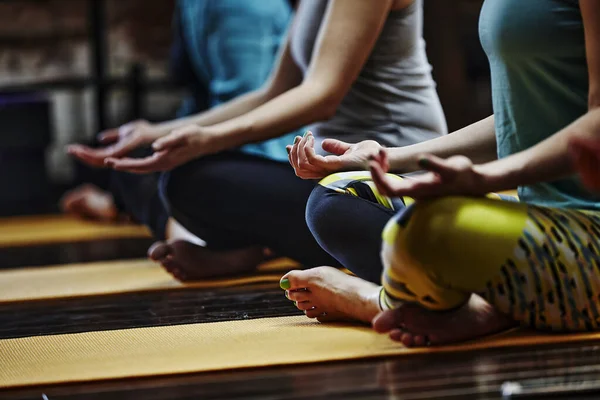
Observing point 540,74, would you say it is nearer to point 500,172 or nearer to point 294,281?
point 500,172

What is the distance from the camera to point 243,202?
2049mm

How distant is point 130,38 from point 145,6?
19cm

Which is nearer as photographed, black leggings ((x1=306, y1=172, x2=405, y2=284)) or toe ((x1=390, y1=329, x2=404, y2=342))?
toe ((x1=390, y1=329, x2=404, y2=342))

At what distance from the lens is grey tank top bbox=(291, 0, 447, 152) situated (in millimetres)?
1790

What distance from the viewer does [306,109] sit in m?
1.81

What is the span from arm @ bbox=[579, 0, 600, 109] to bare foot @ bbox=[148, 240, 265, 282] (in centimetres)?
110

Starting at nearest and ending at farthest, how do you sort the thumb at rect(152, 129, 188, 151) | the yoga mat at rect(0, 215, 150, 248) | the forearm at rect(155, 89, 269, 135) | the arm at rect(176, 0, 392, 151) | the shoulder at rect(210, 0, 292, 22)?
the arm at rect(176, 0, 392, 151)
the thumb at rect(152, 129, 188, 151)
the forearm at rect(155, 89, 269, 135)
the shoulder at rect(210, 0, 292, 22)
the yoga mat at rect(0, 215, 150, 248)

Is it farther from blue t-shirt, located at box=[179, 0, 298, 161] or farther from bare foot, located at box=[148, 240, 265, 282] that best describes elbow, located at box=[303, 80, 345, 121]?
blue t-shirt, located at box=[179, 0, 298, 161]

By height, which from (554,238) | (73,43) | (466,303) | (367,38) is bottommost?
(73,43)

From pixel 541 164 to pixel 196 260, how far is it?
110cm

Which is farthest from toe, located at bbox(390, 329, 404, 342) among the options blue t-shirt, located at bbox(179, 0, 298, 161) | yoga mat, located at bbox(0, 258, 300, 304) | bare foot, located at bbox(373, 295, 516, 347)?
blue t-shirt, located at bbox(179, 0, 298, 161)

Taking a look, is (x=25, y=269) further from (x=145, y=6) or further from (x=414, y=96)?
(x=145, y=6)

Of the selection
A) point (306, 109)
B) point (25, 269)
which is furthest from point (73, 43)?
point (306, 109)

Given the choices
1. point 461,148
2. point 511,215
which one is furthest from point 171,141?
point 511,215
